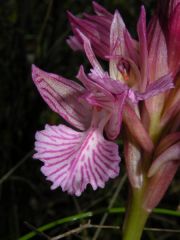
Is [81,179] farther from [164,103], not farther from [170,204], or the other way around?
[170,204]

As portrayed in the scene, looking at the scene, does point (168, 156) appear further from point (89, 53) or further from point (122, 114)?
point (89, 53)

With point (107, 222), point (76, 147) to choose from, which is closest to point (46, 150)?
point (76, 147)

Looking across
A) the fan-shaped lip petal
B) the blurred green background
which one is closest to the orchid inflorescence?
the fan-shaped lip petal

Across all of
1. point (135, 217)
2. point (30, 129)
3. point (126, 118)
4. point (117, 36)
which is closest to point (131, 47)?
point (117, 36)

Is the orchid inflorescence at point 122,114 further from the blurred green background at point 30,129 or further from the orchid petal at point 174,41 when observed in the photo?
the blurred green background at point 30,129

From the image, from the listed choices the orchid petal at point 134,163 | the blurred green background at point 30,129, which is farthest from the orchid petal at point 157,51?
the blurred green background at point 30,129

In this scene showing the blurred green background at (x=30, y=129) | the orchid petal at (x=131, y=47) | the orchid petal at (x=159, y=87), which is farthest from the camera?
the blurred green background at (x=30, y=129)

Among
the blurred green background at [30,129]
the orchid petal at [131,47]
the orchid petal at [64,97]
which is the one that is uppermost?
the orchid petal at [131,47]
